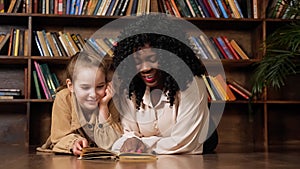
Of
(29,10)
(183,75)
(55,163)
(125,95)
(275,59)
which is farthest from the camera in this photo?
(29,10)

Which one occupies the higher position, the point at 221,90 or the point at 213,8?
the point at 213,8

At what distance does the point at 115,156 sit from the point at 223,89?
1.73m

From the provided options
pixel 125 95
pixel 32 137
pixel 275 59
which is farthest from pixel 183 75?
pixel 32 137

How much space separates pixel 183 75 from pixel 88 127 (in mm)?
535

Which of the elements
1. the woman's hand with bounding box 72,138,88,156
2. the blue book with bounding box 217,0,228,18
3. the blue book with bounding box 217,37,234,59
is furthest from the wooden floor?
the blue book with bounding box 217,0,228,18

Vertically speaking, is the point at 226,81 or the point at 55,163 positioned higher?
the point at 226,81

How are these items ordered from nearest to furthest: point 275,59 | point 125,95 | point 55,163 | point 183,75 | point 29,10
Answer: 1. point 55,163
2. point 183,75
3. point 125,95
4. point 275,59
5. point 29,10

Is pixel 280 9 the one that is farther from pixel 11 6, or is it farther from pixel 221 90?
pixel 11 6

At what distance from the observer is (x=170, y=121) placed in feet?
7.35

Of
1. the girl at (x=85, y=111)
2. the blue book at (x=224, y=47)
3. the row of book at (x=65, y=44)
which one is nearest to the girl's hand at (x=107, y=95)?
the girl at (x=85, y=111)

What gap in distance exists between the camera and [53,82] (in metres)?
3.63

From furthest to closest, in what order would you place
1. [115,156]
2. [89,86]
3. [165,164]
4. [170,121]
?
1. [89,86]
2. [170,121]
3. [115,156]
4. [165,164]

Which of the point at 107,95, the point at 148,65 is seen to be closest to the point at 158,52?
the point at 148,65

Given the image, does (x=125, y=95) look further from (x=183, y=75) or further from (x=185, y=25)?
(x=185, y=25)
